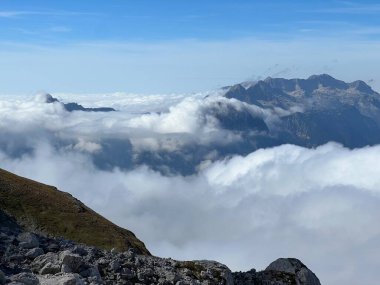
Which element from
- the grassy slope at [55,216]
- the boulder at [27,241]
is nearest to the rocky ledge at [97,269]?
the boulder at [27,241]

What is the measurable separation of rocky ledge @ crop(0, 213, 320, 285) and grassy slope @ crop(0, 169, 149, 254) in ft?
195

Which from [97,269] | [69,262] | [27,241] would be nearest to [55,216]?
[27,241]

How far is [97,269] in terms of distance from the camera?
29578 millimetres

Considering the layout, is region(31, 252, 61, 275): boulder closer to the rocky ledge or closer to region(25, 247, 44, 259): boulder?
the rocky ledge

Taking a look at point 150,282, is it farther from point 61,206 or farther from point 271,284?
point 61,206

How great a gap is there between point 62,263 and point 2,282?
5723mm

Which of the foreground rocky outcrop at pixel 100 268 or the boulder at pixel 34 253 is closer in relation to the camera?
the foreground rocky outcrop at pixel 100 268

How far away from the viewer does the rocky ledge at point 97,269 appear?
2620 centimetres

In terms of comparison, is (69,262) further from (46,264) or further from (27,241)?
(27,241)

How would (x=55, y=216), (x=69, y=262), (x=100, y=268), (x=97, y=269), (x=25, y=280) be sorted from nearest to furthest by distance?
(x=25, y=280) < (x=69, y=262) < (x=97, y=269) < (x=100, y=268) < (x=55, y=216)

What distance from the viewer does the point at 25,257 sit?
29.3 m

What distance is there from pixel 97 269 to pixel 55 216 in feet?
283

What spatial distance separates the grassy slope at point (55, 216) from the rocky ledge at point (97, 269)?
5929 centimetres

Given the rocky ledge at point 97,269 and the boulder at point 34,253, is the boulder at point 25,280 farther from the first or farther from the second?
the boulder at point 34,253
